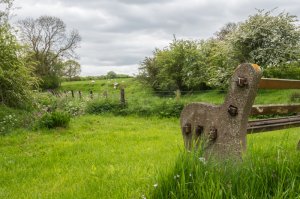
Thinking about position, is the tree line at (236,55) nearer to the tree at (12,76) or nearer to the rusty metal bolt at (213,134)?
the tree at (12,76)

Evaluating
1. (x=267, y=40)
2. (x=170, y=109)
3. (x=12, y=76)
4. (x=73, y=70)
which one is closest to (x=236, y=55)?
(x=267, y=40)

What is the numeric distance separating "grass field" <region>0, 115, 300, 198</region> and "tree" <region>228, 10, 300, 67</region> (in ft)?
49.2

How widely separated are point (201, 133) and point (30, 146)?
19.5ft

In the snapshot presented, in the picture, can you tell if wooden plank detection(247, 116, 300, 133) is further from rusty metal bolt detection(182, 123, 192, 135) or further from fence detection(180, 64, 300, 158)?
rusty metal bolt detection(182, 123, 192, 135)

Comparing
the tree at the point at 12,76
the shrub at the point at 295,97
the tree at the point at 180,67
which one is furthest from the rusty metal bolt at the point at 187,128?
the tree at the point at 180,67

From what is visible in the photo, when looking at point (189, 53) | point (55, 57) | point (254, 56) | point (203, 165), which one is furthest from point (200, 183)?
point (55, 57)

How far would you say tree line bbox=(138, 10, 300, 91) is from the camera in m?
23.0

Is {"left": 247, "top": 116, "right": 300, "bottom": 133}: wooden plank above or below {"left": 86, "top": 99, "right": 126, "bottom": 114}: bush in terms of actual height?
above

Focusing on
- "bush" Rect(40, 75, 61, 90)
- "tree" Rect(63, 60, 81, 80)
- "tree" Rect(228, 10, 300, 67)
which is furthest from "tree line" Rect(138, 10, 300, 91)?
"tree" Rect(63, 60, 81, 80)

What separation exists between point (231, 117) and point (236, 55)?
71.6 feet

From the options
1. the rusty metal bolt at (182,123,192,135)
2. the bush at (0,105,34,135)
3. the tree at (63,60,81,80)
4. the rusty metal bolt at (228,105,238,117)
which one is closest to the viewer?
the rusty metal bolt at (228,105,238,117)

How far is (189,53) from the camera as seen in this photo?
96.6ft

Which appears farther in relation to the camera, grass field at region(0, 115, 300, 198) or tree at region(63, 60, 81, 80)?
tree at region(63, 60, 81, 80)

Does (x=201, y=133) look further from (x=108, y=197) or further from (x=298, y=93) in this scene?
(x=298, y=93)
